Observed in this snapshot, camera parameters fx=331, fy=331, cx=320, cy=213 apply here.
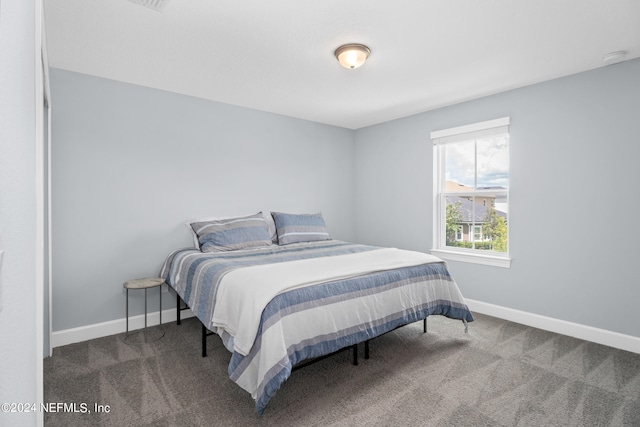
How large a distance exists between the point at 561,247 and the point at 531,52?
1799 millimetres

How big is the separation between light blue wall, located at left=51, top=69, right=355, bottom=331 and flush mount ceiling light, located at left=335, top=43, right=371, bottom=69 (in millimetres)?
1868

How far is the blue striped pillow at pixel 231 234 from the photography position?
3336 mm

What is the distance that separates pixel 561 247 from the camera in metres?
3.16

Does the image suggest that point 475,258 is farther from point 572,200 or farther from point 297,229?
point 297,229

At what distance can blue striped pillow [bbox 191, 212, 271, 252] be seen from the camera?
334 centimetres

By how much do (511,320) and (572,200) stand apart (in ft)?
4.43

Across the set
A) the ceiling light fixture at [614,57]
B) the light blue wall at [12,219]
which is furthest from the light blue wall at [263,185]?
the light blue wall at [12,219]

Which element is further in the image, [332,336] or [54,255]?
[54,255]

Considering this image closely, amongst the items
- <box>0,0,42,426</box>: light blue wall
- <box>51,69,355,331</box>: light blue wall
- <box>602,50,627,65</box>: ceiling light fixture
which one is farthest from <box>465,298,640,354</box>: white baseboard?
<box>0,0,42,426</box>: light blue wall

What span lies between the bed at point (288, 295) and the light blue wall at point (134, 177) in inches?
15.0

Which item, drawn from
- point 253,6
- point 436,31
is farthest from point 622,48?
point 253,6

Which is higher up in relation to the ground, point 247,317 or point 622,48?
point 622,48

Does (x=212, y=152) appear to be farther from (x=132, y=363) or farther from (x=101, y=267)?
(x=132, y=363)

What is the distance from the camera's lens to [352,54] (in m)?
2.53
